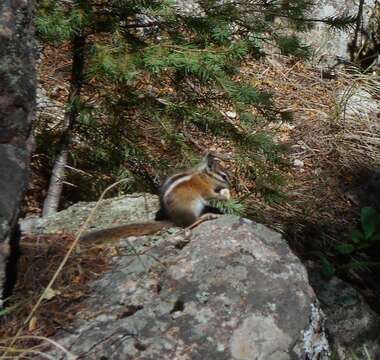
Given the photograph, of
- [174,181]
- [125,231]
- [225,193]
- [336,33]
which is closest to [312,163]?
[336,33]

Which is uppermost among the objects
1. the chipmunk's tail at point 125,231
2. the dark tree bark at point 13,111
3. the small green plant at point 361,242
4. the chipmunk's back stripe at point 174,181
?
the dark tree bark at point 13,111

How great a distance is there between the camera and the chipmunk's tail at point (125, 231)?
3.11 m

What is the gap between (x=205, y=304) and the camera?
99.9 inches

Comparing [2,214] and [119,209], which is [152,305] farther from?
[119,209]

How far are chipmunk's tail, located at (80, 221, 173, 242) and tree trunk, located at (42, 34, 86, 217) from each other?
0.94 m

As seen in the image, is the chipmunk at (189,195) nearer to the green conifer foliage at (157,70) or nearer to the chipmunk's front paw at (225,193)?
the chipmunk's front paw at (225,193)

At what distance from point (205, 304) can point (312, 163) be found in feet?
11.8

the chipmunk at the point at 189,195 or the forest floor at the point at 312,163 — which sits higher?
the chipmunk at the point at 189,195

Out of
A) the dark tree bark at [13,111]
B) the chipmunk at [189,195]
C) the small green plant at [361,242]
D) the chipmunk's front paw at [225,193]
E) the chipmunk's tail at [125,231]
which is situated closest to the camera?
the dark tree bark at [13,111]

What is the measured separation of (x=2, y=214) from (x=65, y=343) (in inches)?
18.2

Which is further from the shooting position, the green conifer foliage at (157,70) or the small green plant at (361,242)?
the small green plant at (361,242)

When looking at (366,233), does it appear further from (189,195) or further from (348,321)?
(189,195)

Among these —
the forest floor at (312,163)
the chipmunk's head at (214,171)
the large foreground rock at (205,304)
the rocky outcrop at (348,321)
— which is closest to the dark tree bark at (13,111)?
the large foreground rock at (205,304)

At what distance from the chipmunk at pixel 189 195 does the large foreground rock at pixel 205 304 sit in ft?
1.48
